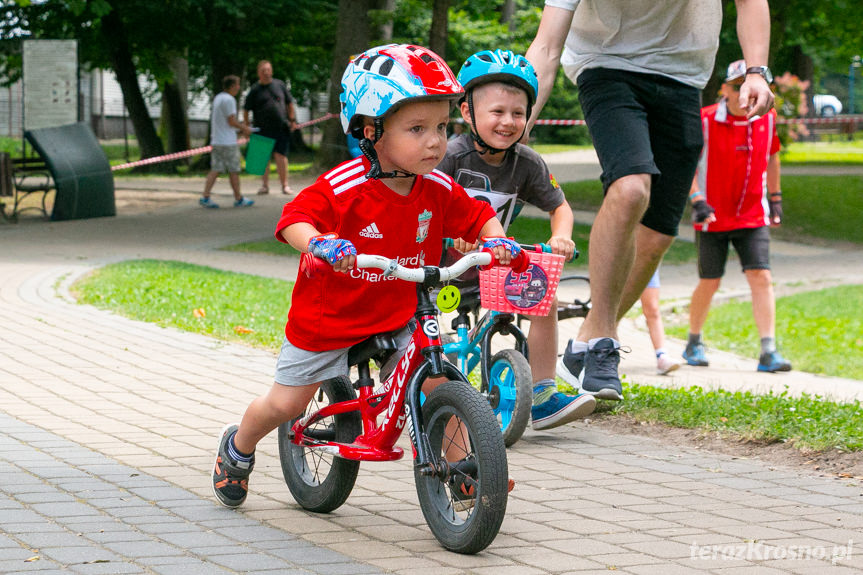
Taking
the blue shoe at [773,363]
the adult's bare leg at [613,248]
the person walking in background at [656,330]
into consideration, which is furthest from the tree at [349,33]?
the adult's bare leg at [613,248]

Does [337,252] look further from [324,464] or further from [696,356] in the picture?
[696,356]

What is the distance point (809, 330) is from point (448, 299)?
26.8 ft

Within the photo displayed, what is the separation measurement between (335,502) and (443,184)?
122cm

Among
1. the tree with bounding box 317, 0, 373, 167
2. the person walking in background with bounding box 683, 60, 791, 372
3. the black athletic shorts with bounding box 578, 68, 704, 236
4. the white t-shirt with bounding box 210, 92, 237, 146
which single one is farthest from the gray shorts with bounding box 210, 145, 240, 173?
the black athletic shorts with bounding box 578, 68, 704, 236

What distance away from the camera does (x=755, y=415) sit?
19.5 feet

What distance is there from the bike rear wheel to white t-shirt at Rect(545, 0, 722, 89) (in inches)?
88.8

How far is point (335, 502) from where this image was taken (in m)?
4.42

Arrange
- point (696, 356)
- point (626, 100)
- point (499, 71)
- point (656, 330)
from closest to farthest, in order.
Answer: point (499, 71) < point (626, 100) < point (656, 330) < point (696, 356)

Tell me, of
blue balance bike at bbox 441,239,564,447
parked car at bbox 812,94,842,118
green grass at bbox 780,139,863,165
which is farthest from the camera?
parked car at bbox 812,94,842,118

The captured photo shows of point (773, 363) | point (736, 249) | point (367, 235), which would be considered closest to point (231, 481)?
point (367, 235)

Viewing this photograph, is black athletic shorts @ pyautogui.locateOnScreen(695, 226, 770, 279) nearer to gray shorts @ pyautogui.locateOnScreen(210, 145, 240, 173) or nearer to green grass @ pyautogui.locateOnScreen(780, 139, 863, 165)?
gray shorts @ pyautogui.locateOnScreen(210, 145, 240, 173)

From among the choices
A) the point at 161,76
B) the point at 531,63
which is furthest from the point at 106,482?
the point at 161,76

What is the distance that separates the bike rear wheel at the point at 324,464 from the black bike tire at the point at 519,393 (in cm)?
105

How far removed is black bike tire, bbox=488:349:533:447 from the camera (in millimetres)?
5348
